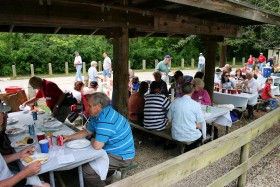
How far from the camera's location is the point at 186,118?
163 inches

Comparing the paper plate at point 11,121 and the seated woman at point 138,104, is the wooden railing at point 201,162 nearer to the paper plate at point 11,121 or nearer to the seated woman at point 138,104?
the seated woman at point 138,104

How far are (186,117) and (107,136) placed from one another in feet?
5.46

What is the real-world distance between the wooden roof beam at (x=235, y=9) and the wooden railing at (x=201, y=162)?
184 centimetres

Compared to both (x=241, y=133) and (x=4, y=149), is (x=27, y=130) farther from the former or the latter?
(x=241, y=133)

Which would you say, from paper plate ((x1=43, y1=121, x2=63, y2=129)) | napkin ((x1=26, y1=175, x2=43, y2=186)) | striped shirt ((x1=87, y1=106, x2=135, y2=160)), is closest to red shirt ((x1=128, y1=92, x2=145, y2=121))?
paper plate ((x1=43, y1=121, x2=63, y2=129))

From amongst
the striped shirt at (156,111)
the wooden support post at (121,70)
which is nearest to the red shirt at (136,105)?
the striped shirt at (156,111)

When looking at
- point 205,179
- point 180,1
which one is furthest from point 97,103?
point 205,179

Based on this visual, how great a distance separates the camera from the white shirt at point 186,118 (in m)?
4.12

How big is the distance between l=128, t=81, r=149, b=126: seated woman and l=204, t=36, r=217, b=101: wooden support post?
290cm

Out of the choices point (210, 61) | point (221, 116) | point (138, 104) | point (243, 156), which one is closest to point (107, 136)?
point (243, 156)

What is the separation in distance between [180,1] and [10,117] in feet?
12.2

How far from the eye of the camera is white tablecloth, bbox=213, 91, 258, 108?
6508 mm

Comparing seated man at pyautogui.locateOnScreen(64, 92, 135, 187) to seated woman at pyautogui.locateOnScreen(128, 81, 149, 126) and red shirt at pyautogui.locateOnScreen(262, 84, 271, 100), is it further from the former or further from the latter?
red shirt at pyautogui.locateOnScreen(262, 84, 271, 100)

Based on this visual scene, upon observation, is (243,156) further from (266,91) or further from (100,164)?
(266,91)
